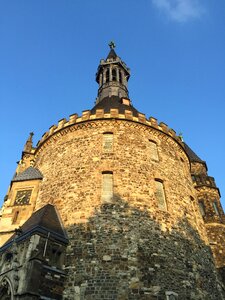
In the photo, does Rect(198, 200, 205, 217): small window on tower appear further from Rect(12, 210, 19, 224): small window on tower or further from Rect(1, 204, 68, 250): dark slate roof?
Rect(12, 210, 19, 224): small window on tower

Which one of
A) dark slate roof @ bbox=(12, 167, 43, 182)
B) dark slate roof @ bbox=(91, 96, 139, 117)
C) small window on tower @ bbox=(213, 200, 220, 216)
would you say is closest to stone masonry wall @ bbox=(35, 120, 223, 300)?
dark slate roof @ bbox=(12, 167, 43, 182)

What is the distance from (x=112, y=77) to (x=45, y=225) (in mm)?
16203

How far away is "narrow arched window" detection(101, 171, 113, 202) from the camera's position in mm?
12711

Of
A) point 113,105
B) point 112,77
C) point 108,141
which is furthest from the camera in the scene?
point 112,77

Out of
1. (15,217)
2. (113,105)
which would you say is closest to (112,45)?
(113,105)

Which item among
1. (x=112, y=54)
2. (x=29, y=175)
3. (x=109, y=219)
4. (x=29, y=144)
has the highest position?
(x=112, y=54)

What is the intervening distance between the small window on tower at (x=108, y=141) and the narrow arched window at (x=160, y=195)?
2.72m

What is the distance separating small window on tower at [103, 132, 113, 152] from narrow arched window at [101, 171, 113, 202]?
1.46 meters

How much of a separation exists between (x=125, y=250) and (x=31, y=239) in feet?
11.0

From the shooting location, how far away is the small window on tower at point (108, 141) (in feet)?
48.1

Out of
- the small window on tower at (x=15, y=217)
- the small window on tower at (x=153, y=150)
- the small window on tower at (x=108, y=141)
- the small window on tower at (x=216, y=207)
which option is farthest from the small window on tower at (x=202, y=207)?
the small window on tower at (x=15, y=217)

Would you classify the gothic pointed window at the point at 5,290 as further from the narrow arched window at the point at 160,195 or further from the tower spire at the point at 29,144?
the tower spire at the point at 29,144

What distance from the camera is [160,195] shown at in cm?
1362

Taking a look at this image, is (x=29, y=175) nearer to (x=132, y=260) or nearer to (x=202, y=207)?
(x=132, y=260)
